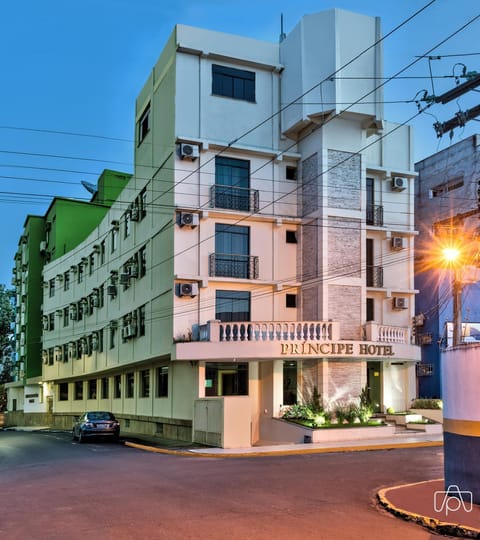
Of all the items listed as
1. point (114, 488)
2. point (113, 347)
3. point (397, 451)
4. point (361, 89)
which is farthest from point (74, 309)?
point (114, 488)

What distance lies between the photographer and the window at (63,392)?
192ft

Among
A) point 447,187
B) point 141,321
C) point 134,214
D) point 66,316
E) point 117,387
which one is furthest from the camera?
point 66,316

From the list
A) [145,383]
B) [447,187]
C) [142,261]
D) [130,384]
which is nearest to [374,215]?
[447,187]

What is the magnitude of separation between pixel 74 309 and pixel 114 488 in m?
40.2

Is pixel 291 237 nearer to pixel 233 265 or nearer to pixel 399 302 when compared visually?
pixel 233 265

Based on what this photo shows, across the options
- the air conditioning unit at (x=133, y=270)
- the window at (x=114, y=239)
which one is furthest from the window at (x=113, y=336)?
the air conditioning unit at (x=133, y=270)

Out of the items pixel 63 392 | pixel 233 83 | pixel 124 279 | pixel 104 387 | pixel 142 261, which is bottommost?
pixel 63 392

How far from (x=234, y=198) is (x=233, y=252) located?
2471mm

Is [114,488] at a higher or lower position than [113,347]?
lower

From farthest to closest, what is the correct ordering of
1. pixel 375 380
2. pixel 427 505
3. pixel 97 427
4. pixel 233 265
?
1. pixel 375 380
2. pixel 233 265
3. pixel 97 427
4. pixel 427 505

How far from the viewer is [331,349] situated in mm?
29219

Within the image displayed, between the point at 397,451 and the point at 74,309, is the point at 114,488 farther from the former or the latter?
the point at 74,309

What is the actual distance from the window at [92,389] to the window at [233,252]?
2337 cm

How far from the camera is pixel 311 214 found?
32219mm
